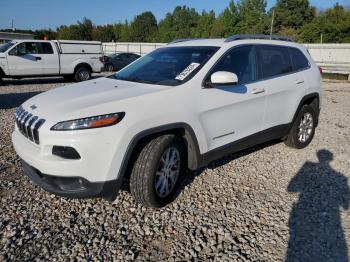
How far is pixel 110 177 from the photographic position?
299cm

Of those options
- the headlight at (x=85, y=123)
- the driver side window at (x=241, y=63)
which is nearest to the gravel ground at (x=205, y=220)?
the headlight at (x=85, y=123)

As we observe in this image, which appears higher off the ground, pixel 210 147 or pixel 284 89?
pixel 284 89

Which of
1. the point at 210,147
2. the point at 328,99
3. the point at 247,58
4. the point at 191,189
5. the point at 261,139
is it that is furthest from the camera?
the point at 328,99

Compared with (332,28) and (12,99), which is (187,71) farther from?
(332,28)

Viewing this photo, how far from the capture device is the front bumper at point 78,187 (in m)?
2.97

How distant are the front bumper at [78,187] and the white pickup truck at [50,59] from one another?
449 inches

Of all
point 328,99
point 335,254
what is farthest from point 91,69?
point 335,254

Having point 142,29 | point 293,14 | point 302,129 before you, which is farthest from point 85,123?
point 142,29

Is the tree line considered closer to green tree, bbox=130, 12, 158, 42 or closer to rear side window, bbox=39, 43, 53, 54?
green tree, bbox=130, 12, 158, 42

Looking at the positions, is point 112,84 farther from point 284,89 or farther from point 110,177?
point 284,89

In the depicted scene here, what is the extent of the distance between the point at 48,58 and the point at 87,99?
38.1ft

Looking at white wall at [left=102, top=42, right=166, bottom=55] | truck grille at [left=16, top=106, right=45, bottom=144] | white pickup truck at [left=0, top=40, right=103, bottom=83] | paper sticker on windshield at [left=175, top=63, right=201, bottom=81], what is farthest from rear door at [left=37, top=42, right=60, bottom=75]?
white wall at [left=102, top=42, right=166, bottom=55]

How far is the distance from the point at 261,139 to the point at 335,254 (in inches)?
77.7

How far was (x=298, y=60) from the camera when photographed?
5.30m
